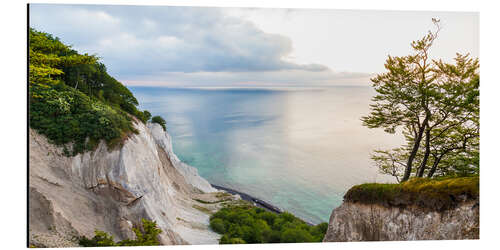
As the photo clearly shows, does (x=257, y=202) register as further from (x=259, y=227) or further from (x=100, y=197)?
(x=100, y=197)

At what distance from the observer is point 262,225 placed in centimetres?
487

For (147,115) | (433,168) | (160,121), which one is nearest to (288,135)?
(433,168)

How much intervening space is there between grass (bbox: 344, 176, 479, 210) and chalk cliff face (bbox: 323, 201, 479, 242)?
8cm

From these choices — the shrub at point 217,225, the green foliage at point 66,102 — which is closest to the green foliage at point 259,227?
the shrub at point 217,225

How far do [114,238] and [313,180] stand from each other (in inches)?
142

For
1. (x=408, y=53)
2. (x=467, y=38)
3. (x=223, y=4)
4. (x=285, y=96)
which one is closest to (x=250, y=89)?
(x=285, y=96)

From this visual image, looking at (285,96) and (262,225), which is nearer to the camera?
(262,225)

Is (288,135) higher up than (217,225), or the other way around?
(288,135)

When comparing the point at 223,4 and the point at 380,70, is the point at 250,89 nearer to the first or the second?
the point at 223,4

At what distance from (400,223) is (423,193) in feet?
1.83

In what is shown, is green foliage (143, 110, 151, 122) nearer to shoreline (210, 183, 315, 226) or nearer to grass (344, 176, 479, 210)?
shoreline (210, 183, 315, 226)

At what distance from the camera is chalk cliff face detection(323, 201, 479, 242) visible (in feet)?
12.3

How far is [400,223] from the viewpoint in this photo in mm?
4152

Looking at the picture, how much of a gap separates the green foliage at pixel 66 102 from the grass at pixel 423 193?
4295mm
